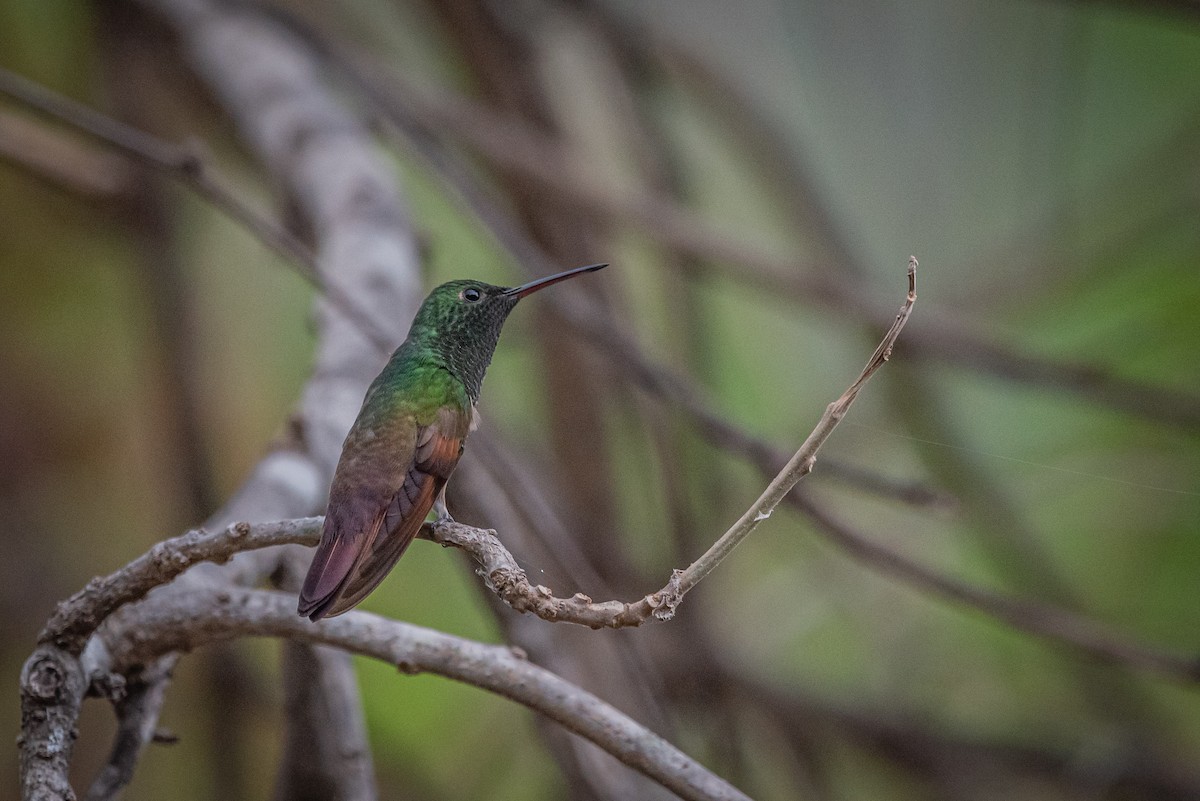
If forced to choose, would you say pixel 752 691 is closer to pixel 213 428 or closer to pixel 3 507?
pixel 213 428

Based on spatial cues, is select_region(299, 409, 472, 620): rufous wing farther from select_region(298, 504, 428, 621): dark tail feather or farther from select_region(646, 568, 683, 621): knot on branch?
select_region(646, 568, 683, 621): knot on branch

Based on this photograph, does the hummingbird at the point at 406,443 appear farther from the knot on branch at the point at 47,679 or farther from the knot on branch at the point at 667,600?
the knot on branch at the point at 47,679

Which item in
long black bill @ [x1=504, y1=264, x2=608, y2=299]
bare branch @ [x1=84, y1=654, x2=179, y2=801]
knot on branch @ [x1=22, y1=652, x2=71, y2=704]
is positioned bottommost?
bare branch @ [x1=84, y1=654, x2=179, y2=801]

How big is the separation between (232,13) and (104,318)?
1229 millimetres

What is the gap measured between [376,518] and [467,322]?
238 millimetres

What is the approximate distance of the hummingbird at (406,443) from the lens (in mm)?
787

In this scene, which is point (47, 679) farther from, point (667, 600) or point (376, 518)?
point (667, 600)

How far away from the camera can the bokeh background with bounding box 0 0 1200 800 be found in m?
3.12

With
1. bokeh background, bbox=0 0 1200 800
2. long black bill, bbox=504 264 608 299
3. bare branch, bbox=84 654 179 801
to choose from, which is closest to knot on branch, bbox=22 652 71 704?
bare branch, bbox=84 654 179 801

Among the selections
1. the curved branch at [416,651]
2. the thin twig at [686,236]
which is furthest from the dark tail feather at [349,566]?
the thin twig at [686,236]

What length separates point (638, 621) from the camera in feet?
2.44

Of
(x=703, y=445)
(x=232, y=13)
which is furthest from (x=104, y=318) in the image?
(x=703, y=445)

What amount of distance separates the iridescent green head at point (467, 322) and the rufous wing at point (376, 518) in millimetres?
64

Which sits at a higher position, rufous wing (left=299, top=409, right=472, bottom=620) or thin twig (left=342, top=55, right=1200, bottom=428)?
thin twig (left=342, top=55, right=1200, bottom=428)
